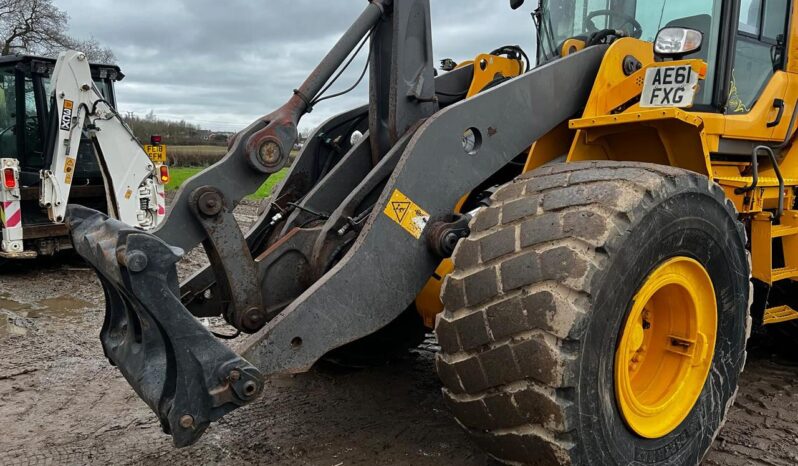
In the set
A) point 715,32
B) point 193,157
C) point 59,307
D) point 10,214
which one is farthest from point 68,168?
point 193,157

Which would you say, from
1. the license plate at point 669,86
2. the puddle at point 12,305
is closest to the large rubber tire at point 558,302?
the license plate at point 669,86

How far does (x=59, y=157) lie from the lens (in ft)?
23.5

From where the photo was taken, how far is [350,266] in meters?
2.52

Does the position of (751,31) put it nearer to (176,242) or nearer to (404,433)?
(404,433)

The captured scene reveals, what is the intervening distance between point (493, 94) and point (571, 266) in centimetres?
100

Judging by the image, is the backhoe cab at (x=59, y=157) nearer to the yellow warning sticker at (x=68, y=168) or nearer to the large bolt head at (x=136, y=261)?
the yellow warning sticker at (x=68, y=168)

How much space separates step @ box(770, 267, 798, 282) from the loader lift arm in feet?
4.98

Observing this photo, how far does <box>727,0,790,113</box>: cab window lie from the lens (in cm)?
346

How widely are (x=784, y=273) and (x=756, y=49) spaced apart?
127cm

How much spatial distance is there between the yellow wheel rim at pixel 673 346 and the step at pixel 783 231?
108cm

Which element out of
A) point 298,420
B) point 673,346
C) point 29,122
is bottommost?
point 298,420

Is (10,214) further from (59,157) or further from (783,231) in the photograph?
(783,231)

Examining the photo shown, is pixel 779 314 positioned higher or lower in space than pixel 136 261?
Result: lower

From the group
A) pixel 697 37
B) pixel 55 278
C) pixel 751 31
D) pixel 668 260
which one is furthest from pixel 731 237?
pixel 55 278
